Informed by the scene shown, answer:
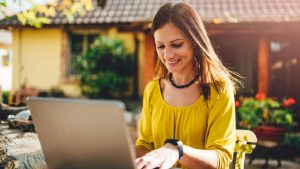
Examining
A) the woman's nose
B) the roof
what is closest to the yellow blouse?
the woman's nose

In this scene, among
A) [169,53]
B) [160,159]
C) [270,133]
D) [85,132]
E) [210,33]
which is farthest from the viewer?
[210,33]

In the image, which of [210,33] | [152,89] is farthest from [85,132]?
[210,33]

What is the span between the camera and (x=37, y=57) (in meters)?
11.5

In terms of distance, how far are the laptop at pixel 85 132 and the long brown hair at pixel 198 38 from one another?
82cm

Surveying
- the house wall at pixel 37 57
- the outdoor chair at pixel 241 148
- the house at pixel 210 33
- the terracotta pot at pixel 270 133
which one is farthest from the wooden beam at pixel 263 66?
the outdoor chair at pixel 241 148

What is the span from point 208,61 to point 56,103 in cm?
97

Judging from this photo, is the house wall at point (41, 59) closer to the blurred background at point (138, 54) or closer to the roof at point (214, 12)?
the blurred background at point (138, 54)

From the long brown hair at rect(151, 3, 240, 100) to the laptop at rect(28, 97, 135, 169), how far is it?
0.82 m

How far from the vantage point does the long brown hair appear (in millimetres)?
1722

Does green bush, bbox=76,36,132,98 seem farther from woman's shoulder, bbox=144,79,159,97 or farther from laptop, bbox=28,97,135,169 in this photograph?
laptop, bbox=28,97,135,169

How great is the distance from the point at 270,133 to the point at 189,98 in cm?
469

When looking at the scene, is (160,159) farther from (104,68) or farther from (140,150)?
(104,68)

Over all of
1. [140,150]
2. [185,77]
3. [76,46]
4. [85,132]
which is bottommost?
[140,150]

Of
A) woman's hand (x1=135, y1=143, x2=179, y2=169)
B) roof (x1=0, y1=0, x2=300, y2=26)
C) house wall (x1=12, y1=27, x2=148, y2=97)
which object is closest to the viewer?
woman's hand (x1=135, y1=143, x2=179, y2=169)
